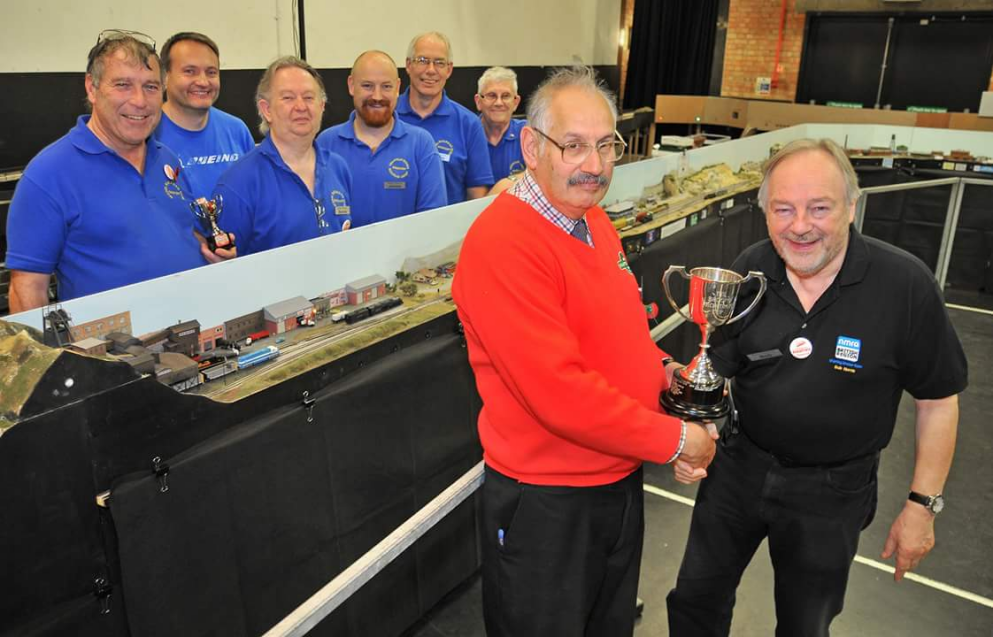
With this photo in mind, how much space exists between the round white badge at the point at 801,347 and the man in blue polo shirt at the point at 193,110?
8.29 ft

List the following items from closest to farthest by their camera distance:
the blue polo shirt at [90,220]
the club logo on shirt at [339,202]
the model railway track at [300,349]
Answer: the model railway track at [300,349] < the blue polo shirt at [90,220] < the club logo on shirt at [339,202]

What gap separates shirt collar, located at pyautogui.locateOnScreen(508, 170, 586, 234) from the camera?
155 cm

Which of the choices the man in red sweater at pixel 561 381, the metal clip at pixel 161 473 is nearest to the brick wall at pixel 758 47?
the man in red sweater at pixel 561 381

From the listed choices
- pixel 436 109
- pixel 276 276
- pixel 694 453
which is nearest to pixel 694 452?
pixel 694 453

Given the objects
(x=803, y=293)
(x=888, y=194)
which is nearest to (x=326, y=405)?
(x=803, y=293)

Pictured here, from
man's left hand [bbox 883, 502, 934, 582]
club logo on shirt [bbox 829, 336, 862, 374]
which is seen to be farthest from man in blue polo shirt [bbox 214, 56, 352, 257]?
man's left hand [bbox 883, 502, 934, 582]

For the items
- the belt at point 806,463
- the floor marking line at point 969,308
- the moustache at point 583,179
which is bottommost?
the floor marking line at point 969,308

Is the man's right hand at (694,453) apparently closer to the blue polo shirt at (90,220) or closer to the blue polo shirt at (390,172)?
the blue polo shirt at (90,220)

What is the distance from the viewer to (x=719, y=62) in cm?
1209

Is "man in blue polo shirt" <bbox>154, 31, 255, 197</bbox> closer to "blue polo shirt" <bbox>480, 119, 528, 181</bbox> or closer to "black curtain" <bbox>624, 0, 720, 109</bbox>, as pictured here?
"blue polo shirt" <bbox>480, 119, 528, 181</bbox>

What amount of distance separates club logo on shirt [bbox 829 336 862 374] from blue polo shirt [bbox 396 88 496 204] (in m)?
2.71

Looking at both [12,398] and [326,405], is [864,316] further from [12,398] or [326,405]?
[12,398]

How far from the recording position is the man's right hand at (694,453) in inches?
61.5

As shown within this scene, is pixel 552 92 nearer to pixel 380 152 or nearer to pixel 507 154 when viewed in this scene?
pixel 380 152
